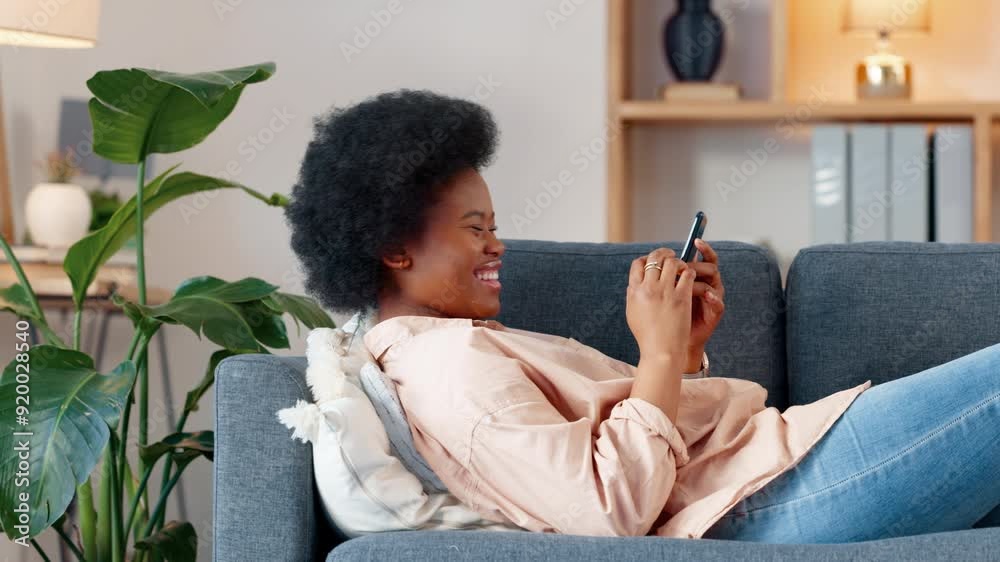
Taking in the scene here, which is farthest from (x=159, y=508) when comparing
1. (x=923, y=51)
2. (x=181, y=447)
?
(x=923, y=51)

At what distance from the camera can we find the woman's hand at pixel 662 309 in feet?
4.59

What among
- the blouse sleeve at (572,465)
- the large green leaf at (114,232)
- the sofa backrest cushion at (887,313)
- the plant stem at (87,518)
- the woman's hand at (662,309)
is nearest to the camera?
the blouse sleeve at (572,465)

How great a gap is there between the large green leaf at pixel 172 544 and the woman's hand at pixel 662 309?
0.98m

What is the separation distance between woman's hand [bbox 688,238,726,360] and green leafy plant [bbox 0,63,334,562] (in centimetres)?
67

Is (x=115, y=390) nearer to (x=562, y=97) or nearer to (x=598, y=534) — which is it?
(x=598, y=534)

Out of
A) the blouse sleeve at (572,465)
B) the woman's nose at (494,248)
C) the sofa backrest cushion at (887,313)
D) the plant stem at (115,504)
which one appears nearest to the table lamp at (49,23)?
the plant stem at (115,504)

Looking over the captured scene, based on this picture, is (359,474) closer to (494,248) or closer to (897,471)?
(494,248)

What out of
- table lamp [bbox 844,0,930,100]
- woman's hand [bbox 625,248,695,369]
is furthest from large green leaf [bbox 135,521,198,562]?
table lamp [bbox 844,0,930,100]

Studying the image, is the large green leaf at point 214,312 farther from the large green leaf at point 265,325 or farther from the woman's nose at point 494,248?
the woman's nose at point 494,248

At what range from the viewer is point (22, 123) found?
2809mm

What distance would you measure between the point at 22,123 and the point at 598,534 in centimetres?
202

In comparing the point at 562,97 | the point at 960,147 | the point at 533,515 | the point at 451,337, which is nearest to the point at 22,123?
the point at 562,97

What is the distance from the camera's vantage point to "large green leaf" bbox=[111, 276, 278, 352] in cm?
185

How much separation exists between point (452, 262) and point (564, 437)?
0.35m
